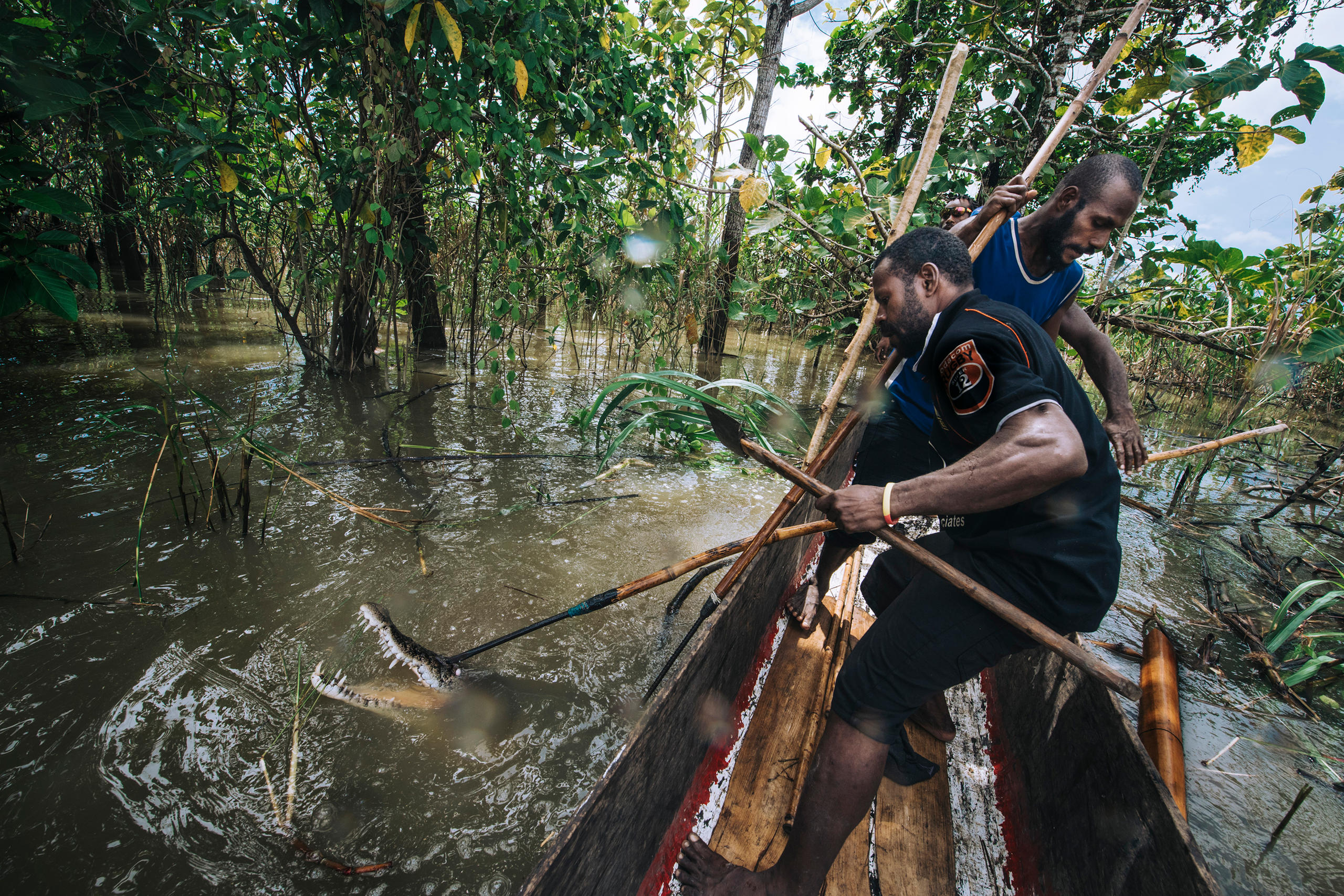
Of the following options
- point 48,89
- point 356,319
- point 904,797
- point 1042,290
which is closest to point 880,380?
point 1042,290

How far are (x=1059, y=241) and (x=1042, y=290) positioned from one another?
0.18 meters

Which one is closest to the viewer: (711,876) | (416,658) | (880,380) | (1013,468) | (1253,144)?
(1013,468)

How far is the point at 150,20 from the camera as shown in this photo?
1936 millimetres

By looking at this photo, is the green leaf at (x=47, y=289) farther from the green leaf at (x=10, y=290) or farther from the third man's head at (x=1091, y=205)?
the third man's head at (x=1091, y=205)

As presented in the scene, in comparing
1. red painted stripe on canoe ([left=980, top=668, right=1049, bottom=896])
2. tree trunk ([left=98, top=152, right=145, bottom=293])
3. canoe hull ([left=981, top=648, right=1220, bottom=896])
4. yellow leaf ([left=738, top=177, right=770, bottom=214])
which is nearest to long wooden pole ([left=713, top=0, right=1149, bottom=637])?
canoe hull ([left=981, top=648, right=1220, bottom=896])

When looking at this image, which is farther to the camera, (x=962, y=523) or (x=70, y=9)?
(x=70, y=9)

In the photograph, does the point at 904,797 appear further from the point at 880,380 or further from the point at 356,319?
the point at 356,319

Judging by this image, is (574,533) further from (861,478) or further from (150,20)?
(150,20)

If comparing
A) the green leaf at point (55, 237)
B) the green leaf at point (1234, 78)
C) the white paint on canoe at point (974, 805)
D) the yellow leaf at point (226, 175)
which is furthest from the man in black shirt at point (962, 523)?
the yellow leaf at point (226, 175)

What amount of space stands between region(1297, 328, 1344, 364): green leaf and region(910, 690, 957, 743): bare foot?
12.9 feet

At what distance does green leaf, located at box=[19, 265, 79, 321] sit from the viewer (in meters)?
1.58

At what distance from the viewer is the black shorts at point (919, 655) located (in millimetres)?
1211

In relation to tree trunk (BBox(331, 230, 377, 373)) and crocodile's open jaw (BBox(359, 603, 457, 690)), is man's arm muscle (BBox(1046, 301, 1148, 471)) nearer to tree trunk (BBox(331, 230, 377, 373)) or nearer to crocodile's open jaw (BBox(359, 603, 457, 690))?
crocodile's open jaw (BBox(359, 603, 457, 690))

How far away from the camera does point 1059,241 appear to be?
1785 mm
